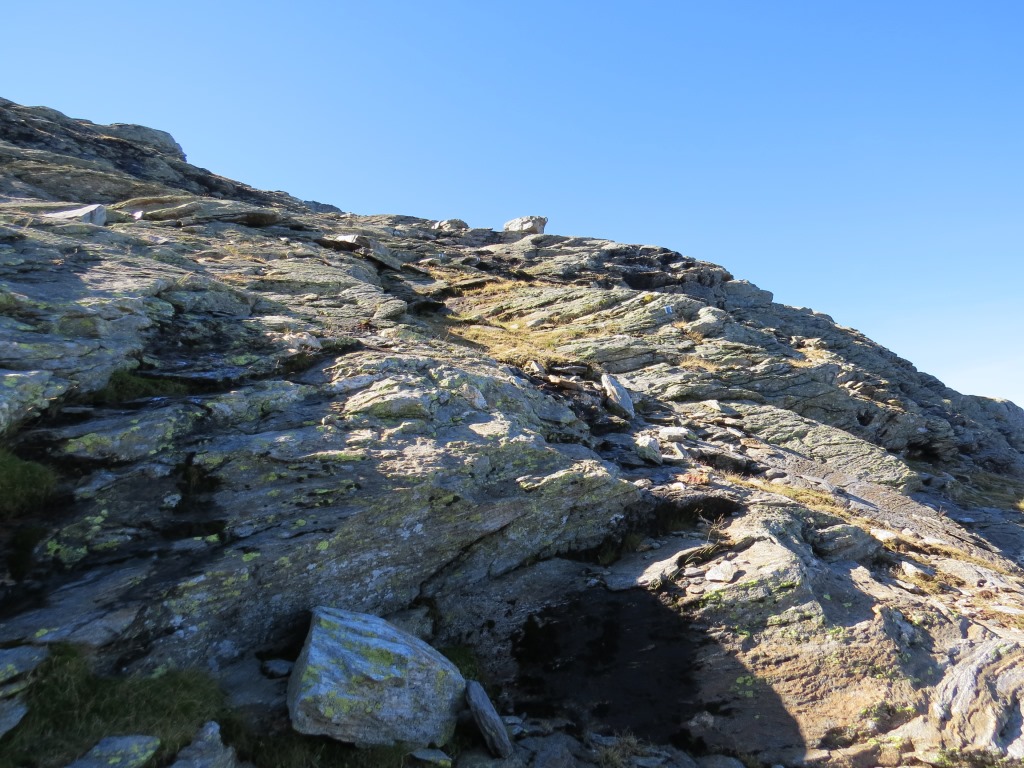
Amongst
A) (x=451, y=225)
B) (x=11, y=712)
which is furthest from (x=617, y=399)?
(x=451, y=225)

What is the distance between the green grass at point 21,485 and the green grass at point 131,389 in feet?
8.45

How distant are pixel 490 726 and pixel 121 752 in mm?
4498

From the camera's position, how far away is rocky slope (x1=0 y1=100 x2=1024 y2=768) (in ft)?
26.9

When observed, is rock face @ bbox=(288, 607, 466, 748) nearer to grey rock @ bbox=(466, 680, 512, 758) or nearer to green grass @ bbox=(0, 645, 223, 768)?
grey rock @ bbox=(466, 680, 512, 758)

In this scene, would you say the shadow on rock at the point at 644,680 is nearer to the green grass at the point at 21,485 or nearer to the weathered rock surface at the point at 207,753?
the weathered rock surface at the point at 207,753

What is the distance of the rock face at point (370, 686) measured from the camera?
7051mm

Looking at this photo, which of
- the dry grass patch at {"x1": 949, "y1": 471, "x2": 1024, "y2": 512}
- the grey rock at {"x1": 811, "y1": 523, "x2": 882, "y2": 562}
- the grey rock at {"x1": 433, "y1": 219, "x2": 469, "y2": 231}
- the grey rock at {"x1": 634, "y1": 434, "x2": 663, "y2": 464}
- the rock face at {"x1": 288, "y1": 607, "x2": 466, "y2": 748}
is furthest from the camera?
the grey rock at {"x1": 433, "y1": 219, "x2": 469, "y2": 231}

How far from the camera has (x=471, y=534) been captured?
10773mm

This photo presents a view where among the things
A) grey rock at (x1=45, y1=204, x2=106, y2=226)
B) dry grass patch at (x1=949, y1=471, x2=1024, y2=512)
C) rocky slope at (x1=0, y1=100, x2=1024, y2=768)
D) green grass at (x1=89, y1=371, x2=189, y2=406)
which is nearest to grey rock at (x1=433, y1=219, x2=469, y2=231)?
grey rock at (x1=45, y1=204, x2=106, y2=226)

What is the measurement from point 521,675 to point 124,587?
6333 mm

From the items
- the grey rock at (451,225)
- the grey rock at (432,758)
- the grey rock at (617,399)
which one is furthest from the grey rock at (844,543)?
the grey rock at (451,225)

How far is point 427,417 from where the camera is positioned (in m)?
12.6

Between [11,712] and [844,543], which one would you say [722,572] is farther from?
[11,712]

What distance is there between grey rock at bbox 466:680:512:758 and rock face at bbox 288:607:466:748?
0.25 meters
